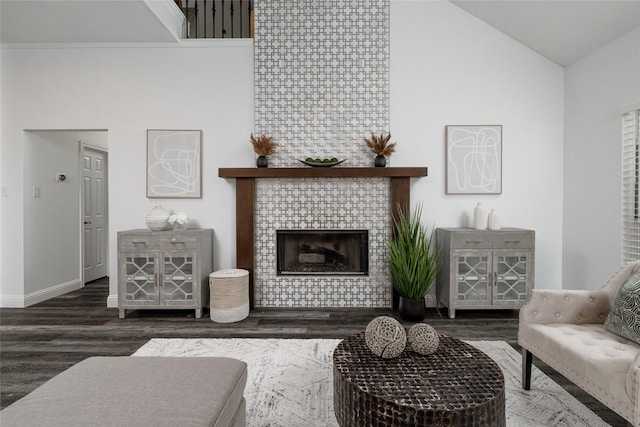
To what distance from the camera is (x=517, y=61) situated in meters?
3.71

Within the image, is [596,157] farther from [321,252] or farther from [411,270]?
[321,252]

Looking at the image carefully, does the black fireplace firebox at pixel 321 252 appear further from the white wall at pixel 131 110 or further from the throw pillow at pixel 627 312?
the throw pillow at pixel 627 312

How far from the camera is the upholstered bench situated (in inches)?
38.3

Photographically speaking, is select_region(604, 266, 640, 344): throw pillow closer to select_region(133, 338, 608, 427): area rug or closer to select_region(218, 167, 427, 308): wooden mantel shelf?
select_region(133, 338, 608, 427): area rug

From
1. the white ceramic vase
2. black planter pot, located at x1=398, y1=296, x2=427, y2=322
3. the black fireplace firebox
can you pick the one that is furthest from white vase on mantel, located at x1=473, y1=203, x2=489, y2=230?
the white ceramic vase

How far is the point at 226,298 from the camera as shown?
323cm

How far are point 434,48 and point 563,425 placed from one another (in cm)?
354

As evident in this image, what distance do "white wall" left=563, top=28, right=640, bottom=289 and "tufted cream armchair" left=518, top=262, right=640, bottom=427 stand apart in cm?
156

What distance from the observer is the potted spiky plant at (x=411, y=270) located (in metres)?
3.28

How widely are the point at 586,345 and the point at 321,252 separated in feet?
8.33

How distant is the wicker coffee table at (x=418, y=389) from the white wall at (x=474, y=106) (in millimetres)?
2474

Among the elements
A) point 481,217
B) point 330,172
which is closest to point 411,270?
point 481,217

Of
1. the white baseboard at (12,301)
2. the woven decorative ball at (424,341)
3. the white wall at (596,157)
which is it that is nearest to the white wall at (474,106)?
the white wall at (596,157)

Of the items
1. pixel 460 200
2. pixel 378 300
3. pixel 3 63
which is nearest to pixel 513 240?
pixel 460 200
